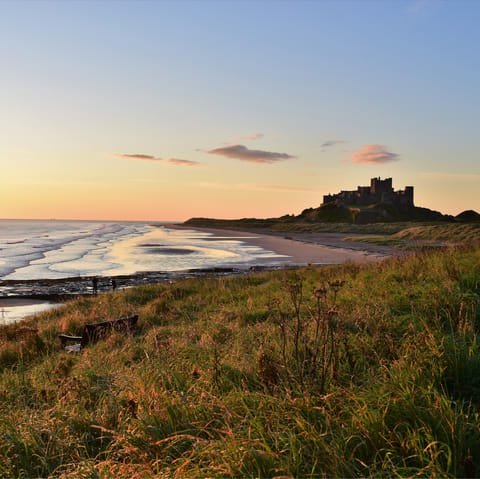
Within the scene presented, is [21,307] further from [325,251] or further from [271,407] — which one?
[325,251]

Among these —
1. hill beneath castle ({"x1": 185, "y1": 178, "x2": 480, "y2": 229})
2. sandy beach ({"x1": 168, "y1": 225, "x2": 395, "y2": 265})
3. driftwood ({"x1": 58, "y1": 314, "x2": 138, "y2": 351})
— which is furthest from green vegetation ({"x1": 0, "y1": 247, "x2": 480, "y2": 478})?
hill beneath castle ({"x1": 185, "y1": 178, "x2": 480, "y2": 229})

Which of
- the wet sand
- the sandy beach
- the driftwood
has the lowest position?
the wet sand

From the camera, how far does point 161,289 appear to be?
17.3m

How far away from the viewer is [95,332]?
972 cm

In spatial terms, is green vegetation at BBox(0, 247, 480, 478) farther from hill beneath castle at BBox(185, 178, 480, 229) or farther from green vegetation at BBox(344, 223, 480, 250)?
hill beneath castle at BBox(185, 178, 480, 229)

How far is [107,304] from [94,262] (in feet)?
76.0

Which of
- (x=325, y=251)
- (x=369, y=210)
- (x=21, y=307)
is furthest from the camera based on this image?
(x=369, y=210)

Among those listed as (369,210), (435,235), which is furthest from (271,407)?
(369,210)

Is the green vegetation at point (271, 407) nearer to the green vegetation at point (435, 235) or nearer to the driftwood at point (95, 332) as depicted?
the driftwood at point (95, 332)

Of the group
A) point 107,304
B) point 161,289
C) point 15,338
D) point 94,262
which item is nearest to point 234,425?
point 15,338

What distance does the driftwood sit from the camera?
939 cm

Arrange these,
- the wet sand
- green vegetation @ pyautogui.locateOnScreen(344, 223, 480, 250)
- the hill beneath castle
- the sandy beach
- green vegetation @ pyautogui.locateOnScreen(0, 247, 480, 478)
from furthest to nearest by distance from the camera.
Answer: the hill beneath castle
green vegetation @ pyautogui.locateOnScreen(344, 223, 480, 250)
the sandy beach
the wet sand
green vegetation @ pyautogui.locateOnScreen(0, 247, 480, 478)

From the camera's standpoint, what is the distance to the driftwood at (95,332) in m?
9.39

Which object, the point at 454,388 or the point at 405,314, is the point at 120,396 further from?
the point at 405,314
